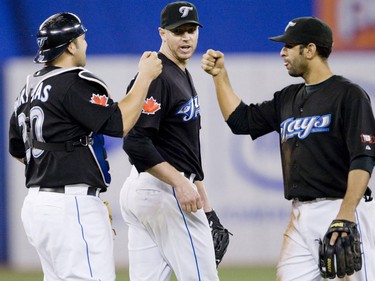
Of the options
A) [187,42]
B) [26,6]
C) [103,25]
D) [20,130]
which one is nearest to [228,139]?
[103,25]

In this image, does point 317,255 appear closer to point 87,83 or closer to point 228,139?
point 87,83

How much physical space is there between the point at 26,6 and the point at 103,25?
90cm

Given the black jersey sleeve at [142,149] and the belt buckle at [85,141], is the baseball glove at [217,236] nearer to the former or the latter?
the black jersey sleeve at [142,149]

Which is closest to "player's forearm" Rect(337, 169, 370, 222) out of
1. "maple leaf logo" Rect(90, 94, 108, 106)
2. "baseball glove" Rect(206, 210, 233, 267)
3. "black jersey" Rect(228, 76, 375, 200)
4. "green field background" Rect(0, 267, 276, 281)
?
"black jersey" Rect(228, 76, 375, 200)

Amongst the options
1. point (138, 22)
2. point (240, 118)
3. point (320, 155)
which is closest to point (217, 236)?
point (240, 118)

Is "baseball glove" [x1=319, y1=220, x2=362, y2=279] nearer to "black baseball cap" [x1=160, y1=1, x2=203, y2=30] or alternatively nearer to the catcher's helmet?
"black baseball cap" [x1=160, y1=1, x2=203, y2=30]

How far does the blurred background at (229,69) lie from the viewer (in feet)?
30.7

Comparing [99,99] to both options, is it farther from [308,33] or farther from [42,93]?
[308,33]

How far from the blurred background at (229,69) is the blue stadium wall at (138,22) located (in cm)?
1

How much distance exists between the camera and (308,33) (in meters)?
5.15

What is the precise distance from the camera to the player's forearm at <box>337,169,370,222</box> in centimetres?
470

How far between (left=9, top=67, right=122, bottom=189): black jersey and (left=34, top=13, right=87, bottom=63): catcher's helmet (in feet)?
0.36

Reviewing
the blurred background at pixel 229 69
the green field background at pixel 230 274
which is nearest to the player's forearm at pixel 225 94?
the green field background at pixel 230 274

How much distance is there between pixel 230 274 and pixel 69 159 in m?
4.33
